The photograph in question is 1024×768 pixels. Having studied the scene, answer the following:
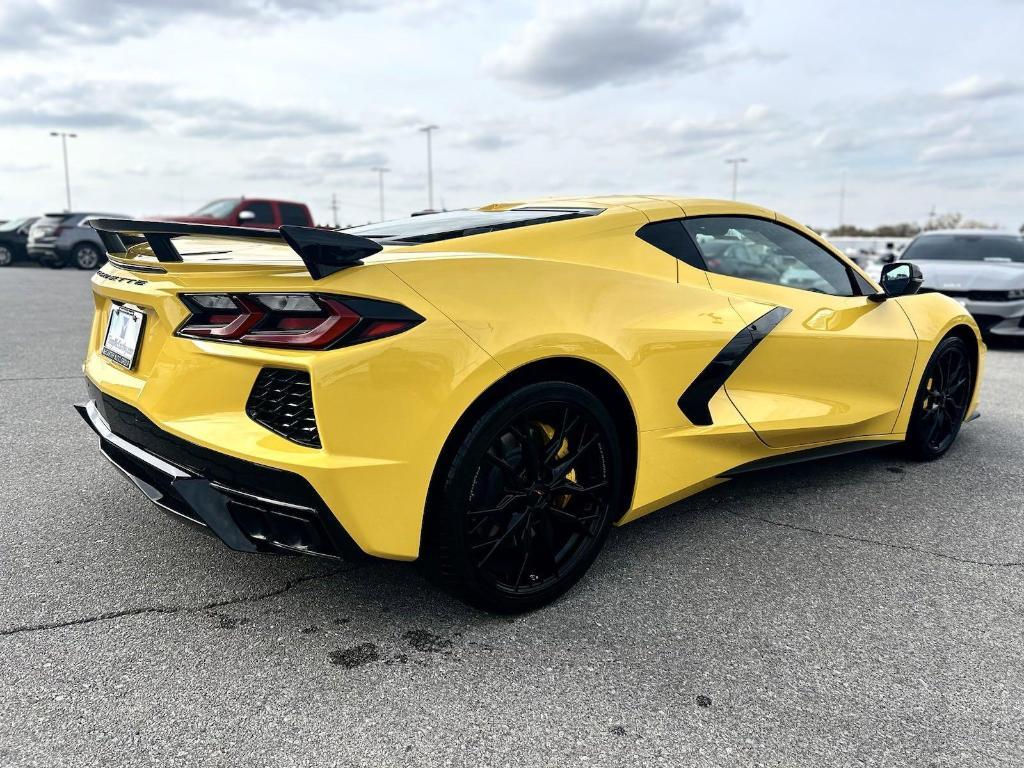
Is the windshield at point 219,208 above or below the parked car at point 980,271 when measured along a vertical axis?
above

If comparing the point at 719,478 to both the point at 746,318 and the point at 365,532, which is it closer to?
the point at 746,318

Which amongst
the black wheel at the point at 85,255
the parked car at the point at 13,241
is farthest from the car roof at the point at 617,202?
the parked car at the point at 13,241

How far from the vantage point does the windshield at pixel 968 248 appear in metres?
9.84

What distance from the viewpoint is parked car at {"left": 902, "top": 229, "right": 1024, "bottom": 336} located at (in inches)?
339

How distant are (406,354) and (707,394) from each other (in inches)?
51.4

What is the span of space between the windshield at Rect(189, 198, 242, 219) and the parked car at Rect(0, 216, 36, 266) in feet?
26.7

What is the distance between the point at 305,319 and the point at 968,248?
404 inches

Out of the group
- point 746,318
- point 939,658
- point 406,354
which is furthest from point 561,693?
point 746,318

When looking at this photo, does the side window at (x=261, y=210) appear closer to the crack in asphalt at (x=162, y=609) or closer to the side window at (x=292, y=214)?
the side window at (x=292, y=214)

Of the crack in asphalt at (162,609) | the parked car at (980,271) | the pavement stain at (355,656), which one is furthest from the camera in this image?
the parked car at (980,271)

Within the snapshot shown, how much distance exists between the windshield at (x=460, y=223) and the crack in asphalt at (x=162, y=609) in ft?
4.04

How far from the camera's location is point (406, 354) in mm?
2150

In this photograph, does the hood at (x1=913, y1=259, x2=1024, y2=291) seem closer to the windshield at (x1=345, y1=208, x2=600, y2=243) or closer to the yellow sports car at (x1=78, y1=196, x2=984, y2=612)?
the yellow sports car at (x1=78, y1=196, x2=984, y2=612)

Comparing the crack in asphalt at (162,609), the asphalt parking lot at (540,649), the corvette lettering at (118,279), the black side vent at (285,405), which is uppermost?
the corvette lettering at (118,279)
